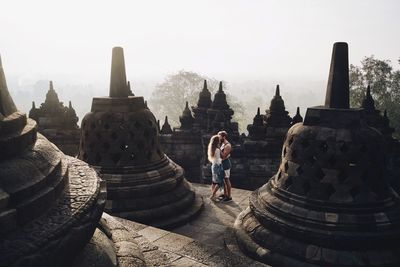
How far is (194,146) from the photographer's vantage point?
1562 cm

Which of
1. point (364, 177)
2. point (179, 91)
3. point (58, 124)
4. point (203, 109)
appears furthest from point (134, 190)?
point (179, 91)

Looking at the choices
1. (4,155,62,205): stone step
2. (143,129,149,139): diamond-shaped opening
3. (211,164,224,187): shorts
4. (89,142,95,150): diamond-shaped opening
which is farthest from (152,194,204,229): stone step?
(4,155,62,205): stone step

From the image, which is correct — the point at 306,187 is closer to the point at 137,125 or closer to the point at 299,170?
the point at 299,170

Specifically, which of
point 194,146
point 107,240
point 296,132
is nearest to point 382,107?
point 194,146

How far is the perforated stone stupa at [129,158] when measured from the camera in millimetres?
7082

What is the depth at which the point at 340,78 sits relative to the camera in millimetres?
5531

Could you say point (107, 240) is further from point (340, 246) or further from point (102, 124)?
point (102, 124)

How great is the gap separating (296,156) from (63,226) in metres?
4.27

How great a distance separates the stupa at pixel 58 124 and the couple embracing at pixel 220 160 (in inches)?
354

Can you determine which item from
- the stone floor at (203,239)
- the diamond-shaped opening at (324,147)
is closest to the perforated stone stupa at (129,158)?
the stone floor at (203,239)

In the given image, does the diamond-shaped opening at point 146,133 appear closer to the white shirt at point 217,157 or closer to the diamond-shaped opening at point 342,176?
the white shirt at point 217,157

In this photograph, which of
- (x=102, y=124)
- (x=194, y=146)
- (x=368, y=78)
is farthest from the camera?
(x=368, y=78)

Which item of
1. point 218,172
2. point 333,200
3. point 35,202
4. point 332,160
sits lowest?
point 218,172

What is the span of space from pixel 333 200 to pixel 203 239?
2.49m
